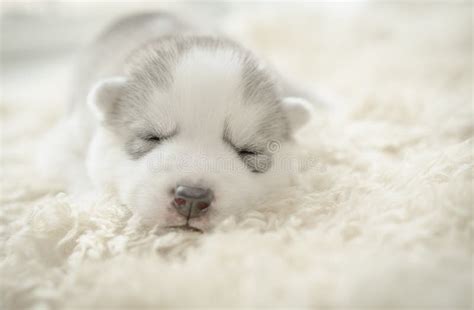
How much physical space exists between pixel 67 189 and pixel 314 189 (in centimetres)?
125

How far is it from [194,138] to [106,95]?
22.3 inches

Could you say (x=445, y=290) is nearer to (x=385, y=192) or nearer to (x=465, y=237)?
(x=465, y=237)

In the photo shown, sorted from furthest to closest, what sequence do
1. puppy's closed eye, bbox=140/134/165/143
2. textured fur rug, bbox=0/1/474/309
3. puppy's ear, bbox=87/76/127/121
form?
puppy's ear, bbox=87/76/127/121 → puppy's closed eye, bbox=140/134/165/143 → textured fur rug, bbox=0/1/474/309

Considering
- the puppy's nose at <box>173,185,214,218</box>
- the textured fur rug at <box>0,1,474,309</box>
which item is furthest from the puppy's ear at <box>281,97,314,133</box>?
the puppy's nose at <box>173,185,214,218</box>

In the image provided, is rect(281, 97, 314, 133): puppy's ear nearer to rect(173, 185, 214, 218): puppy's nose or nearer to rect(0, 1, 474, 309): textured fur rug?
rect(0, 1, 474, 309): textured fur rug

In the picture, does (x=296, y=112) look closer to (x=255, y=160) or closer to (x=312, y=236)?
(x=255, y=160)

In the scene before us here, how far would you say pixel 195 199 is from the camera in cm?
170

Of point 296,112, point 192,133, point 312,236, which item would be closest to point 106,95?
point 192,133

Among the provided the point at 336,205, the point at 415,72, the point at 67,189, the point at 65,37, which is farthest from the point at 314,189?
the point at 65,37

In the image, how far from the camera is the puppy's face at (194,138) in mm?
1762

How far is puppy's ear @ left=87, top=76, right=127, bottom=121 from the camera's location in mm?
2230

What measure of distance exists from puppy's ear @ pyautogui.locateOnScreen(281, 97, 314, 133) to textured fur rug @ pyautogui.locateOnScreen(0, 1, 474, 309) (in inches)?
6.1

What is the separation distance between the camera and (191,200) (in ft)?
5.57

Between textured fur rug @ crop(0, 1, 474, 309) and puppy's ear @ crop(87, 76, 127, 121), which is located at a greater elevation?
puppy's ear @ crop(87, 76, 127, 121)
